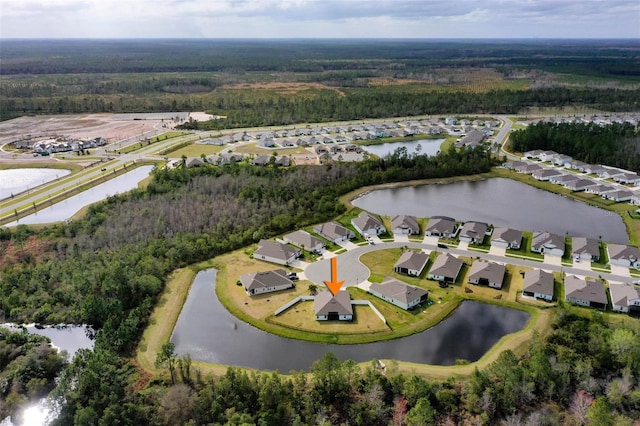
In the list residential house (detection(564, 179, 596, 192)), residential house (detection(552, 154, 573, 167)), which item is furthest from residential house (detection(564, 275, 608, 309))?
residential house (detection(552, 154, 573, 167))

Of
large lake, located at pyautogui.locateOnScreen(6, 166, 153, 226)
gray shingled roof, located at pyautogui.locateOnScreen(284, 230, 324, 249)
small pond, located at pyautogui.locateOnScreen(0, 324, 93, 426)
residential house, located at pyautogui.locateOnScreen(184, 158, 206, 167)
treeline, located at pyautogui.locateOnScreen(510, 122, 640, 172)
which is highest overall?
treeline, located at pyautogui.locateOnScreen(510, 122, 640, 172)

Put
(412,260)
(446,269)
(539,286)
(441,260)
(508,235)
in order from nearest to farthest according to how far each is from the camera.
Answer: (539,286) → (446,269) → (441,260) → (412,260) → (508,235)

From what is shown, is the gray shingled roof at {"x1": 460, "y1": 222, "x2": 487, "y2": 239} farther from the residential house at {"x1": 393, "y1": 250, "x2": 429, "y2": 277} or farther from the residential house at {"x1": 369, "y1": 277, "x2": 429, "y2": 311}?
the residential house at {"x1": 369, "y1": 277, "x2": 429, "y2": 311}

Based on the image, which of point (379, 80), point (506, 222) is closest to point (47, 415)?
point (506, 222)

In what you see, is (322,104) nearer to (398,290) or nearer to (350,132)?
(350,132)

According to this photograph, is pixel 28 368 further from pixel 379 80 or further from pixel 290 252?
pixel 379 80

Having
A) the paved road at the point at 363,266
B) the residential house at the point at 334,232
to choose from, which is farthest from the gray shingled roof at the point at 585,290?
the residential house at the point at 334,232

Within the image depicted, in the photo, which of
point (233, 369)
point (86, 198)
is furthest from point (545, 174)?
point (86, 198)
